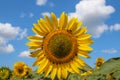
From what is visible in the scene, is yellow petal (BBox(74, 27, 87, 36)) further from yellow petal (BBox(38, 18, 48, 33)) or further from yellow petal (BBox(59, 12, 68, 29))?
yellow petal (BBox(38, 18, 48, 33))

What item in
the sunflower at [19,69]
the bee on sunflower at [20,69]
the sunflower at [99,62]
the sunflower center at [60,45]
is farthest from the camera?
the sunflower at [19,69]

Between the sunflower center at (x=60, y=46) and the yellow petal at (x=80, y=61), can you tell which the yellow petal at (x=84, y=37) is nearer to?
the sunflower center at (x=60, y=46)

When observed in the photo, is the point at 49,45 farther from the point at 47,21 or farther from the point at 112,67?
the point at 112,67

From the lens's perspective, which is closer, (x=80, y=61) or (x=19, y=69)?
(x=80, y=61)

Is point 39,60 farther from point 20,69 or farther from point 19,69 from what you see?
point 19,69

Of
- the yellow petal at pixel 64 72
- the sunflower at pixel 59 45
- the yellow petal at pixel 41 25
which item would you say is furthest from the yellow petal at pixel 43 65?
the yellow petal at pixel 41 25

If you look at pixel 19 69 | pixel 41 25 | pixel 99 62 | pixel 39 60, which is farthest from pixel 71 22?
pixel 19 69

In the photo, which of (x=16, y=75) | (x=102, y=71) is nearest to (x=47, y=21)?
(x=102, y=71)
